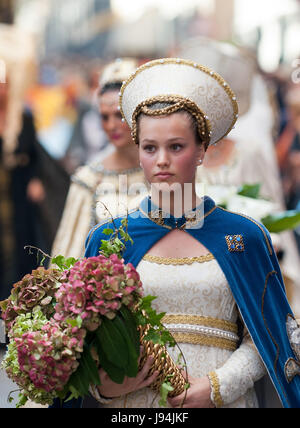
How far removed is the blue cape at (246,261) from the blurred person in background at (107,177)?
1.80 m

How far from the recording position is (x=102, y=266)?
257 cm

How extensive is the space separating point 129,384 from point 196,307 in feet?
1.11

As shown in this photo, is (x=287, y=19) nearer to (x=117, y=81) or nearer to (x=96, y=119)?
(x=96, y=119)

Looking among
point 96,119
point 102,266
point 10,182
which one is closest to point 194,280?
point 102,266

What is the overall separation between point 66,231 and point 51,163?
3746mm

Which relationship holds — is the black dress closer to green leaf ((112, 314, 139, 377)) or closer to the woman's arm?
the woman's arm

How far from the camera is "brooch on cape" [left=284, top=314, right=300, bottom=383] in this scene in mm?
2873

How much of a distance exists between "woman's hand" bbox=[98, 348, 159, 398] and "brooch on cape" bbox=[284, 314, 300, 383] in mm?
425

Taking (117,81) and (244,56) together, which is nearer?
(117,81)

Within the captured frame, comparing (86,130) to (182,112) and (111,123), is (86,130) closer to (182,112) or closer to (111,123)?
(111,123)

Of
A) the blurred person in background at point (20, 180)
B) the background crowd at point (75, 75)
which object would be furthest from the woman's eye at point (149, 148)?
the background crowd at point (75, 75)

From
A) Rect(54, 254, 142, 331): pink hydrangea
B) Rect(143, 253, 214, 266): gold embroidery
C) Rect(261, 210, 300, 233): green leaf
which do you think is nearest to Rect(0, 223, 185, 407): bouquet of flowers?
Rect(54, 254, 142, 331): pink hydrangea

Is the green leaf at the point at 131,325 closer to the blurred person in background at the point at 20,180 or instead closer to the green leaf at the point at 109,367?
the green leaf at the point at 109,367

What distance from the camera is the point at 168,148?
289 cm
